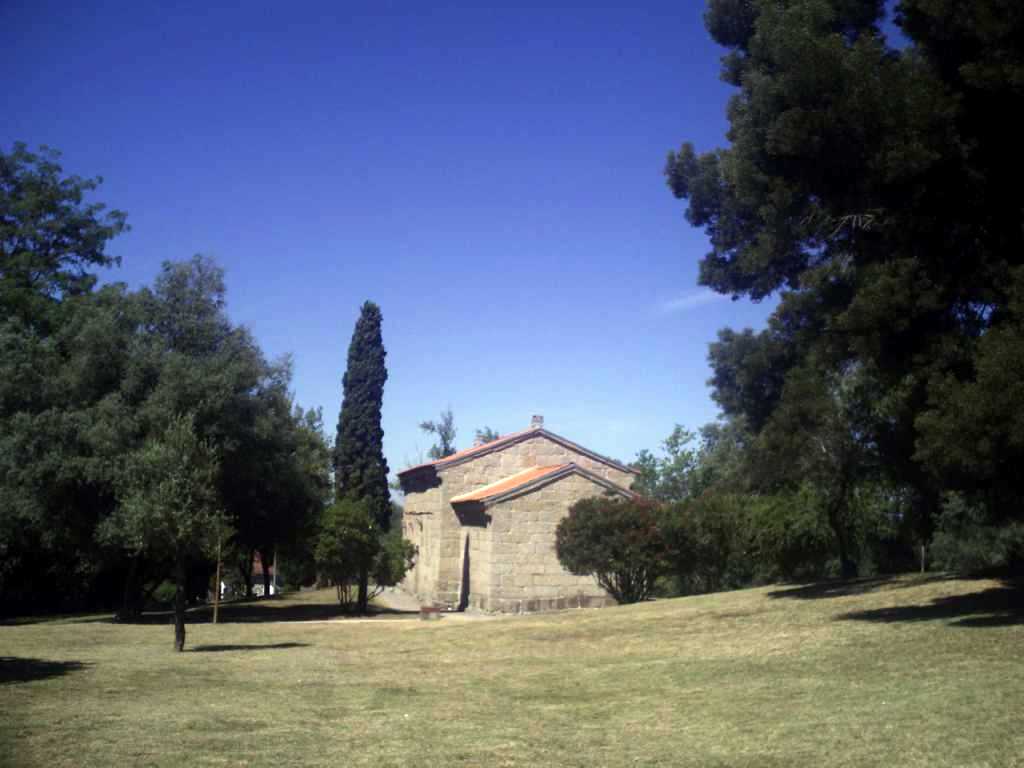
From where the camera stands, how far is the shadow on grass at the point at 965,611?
1491 cm

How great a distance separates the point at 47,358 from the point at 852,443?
84.3ft

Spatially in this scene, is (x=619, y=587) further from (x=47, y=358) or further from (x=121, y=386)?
(x=47, y=358)

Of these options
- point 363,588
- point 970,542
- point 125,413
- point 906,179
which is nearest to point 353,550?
point 363,588

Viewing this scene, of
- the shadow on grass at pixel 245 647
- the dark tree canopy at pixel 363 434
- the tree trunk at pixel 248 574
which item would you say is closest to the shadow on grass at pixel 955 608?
the shadow on grass at pixel 245 647

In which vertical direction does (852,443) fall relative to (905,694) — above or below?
above

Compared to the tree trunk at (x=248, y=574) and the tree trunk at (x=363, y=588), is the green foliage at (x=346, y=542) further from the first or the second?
the tree trunk at (x=248, y=574)

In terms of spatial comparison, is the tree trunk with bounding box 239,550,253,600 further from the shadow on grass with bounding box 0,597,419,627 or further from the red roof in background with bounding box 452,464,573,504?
the red roof in background with bounding box 452,464,573,504

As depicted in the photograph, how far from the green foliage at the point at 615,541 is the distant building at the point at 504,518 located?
104 inches

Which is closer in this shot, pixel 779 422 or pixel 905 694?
pixel 905 694

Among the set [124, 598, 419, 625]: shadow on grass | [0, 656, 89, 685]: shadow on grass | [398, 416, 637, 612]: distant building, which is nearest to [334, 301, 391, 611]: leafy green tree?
[398, 416, 637, 612]: distant building

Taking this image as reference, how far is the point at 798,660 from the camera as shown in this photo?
1409cm

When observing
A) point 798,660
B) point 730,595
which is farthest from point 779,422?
point 798,660

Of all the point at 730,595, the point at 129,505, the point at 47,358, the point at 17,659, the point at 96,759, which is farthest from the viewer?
the point at 47,358

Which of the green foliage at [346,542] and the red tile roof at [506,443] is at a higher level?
the red tile roof at [506,443]
